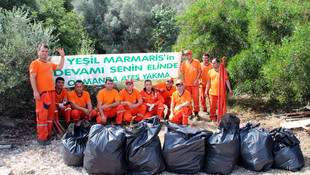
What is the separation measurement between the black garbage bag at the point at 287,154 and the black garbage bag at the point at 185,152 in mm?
1213

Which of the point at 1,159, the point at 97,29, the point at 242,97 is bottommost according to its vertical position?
the point at 1,159

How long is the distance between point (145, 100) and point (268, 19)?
3965mm

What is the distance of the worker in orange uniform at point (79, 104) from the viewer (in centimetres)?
568

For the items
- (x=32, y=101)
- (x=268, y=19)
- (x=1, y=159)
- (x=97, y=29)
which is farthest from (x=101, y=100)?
(x=97, y=29)

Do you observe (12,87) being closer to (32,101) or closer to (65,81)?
(32,101)

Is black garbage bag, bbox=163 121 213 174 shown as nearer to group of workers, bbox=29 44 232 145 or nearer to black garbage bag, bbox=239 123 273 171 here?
black garbage bag, bbox=239 123 273 171

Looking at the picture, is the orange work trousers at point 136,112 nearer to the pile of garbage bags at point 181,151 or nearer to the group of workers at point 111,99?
the group of workers at point 111,99

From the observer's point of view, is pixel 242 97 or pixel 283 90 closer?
pixel 283 90

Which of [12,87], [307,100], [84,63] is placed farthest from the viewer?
[84,63]

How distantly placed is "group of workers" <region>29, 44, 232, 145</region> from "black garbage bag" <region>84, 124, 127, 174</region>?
1.65m

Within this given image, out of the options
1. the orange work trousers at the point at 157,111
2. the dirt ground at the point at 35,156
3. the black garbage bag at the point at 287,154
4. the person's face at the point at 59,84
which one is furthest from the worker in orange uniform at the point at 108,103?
the black garbage bag at the point at 287,154

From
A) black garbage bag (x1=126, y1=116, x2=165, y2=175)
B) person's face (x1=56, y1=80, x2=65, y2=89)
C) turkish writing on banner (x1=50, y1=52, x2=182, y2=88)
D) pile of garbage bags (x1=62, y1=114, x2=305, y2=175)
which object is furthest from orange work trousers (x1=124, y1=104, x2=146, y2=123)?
black garbage bag (x1=126, y1=116, x2=165, y2=175)

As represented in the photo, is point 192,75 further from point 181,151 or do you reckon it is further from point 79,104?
point 181,151

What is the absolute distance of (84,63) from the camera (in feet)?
20.9
